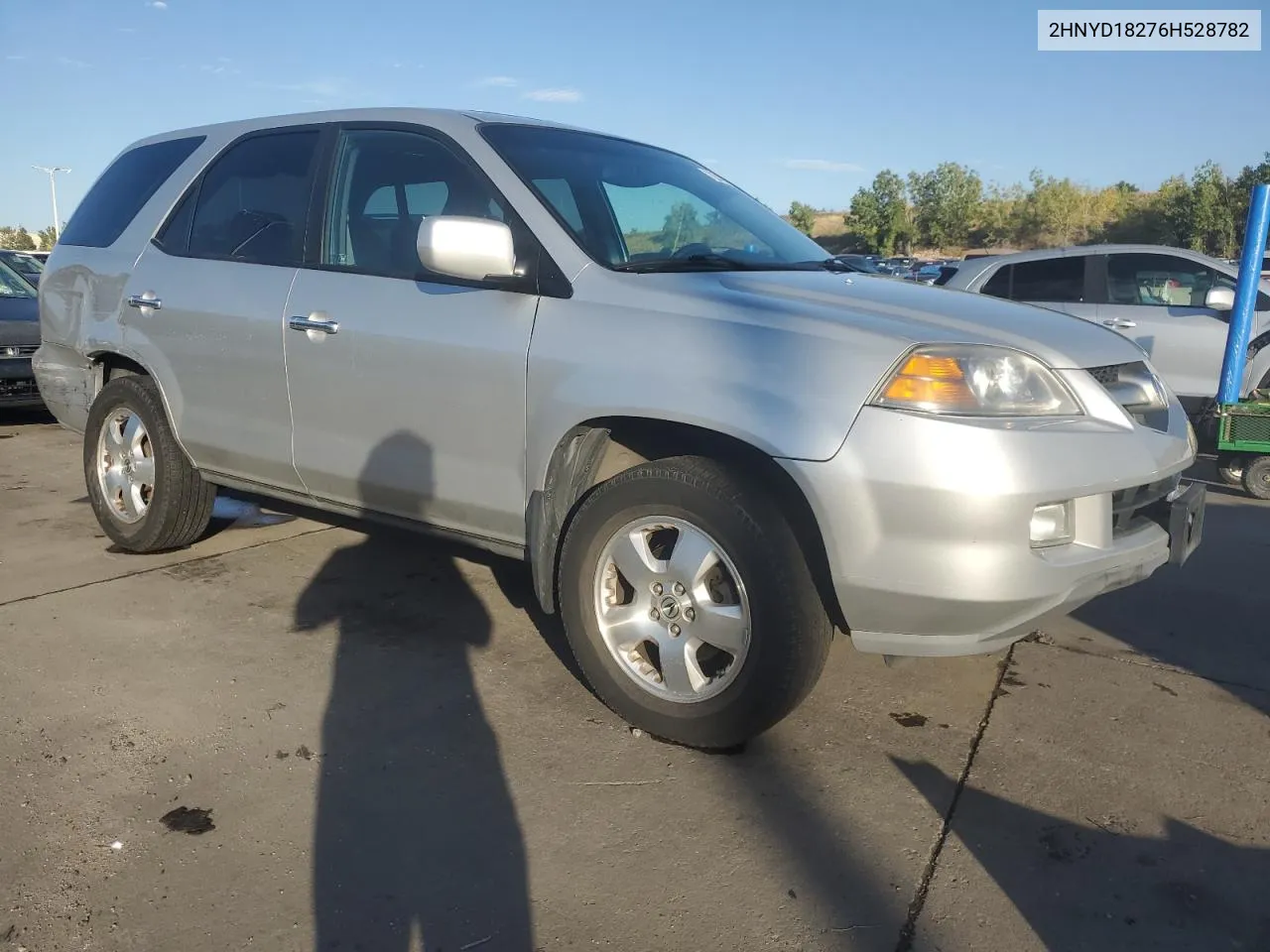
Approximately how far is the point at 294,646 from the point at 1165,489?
2.95m

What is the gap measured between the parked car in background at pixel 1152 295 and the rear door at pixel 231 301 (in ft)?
19.6

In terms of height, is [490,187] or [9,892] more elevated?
[490,187]

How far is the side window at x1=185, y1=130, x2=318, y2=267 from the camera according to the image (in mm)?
3971

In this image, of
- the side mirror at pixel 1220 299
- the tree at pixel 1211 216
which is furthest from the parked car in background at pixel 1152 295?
the tree at pixel 1211 216

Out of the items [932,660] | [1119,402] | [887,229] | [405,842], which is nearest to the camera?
[405,842]

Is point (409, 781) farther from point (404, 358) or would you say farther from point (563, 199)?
point (563, 199)

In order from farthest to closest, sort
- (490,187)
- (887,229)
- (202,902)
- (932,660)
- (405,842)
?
(887,229), (932,660), (490,187), (405,842), (202,902)

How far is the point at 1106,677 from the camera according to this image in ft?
11.8

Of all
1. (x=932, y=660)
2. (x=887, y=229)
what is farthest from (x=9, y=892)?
(x=887, y=229)

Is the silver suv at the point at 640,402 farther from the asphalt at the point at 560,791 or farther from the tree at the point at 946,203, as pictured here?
the tree at the point at 946,203

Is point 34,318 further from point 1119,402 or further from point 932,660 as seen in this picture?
point 1119,402

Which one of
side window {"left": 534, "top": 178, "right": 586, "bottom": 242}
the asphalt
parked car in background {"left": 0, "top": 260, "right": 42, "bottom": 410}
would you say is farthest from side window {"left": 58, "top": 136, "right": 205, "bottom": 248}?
parked car in background {"left": 0, "top": 260, "right": 42, "bottom": 410}

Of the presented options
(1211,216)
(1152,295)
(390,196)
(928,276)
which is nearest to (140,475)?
(390,196)

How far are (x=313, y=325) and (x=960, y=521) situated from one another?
7.80 ft
